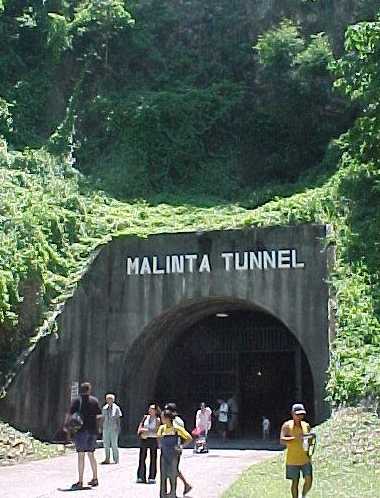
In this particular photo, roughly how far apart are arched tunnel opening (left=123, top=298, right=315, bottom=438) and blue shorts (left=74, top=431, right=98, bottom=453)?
1055cm

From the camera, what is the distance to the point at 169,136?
34469mm

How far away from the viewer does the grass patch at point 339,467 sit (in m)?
12.3

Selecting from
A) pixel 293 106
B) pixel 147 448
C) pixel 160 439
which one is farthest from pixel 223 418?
pixel 293 106

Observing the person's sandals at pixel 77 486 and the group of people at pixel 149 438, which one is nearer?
the group of people at pixel 149 438

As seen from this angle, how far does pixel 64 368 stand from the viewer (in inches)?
907

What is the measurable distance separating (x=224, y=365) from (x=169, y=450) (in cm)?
1633

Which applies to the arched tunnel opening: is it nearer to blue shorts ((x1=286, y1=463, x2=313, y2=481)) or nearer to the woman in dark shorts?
the woman in dark shorts

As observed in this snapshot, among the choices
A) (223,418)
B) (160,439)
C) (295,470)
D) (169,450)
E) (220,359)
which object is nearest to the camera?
(295,470)

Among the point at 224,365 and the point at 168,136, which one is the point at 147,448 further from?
the point at 168,136

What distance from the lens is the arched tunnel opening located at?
81.6 feet

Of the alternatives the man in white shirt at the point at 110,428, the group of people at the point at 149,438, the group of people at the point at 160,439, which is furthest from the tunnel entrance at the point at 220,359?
the group of people at the point at 149,438

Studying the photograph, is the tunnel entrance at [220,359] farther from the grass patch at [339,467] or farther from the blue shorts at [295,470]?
the blue shorts at [295,470]

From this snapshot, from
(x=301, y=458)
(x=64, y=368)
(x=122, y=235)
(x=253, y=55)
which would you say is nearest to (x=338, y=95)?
(x=253, y=55)

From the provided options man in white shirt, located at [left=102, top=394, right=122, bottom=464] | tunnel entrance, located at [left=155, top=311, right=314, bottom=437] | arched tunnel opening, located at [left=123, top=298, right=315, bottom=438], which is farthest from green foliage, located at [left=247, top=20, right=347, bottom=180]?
man in white shirt, located at [left=102, top=394, right=122, bottom=464]
